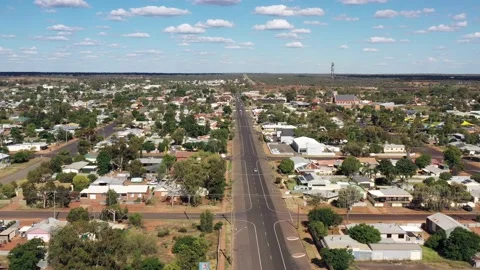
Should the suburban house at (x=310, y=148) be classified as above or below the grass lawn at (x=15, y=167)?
above

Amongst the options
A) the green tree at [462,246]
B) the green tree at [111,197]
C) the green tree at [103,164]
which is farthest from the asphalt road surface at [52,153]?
the green tree at [462,246]

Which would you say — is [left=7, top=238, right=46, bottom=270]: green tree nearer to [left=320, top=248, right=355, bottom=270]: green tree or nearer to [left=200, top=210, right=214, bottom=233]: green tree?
[left=200, top=210, right=214, bottom=233]: green tree

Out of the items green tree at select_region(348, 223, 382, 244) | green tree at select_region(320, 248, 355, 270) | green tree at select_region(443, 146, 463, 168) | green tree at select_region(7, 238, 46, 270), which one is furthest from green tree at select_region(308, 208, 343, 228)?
green tree at select_region(443, 146, 463, 168)

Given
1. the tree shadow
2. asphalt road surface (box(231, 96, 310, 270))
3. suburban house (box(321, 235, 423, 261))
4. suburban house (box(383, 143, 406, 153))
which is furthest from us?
suburban house (box(383, 143, 406, 153))

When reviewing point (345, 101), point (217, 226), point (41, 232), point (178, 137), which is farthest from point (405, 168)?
point (345, 101)

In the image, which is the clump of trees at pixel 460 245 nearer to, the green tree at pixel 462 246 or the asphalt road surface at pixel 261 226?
the green tree at pixel 462 246

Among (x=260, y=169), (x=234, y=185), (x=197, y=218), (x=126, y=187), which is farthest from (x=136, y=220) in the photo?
(x=260, y=169)
